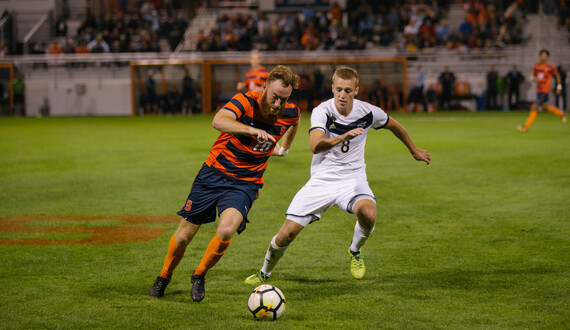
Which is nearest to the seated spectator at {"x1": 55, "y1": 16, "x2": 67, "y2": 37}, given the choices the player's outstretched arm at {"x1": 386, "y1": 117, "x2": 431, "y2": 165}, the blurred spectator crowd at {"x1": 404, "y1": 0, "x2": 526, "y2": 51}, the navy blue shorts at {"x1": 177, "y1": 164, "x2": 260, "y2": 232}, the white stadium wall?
the white stadium wall

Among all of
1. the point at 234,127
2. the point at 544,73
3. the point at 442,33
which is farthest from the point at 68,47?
the point at 234,127

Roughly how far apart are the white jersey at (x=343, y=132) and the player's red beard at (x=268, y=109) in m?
0.60

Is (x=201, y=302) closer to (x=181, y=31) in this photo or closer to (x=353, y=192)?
(x=353, y=192)

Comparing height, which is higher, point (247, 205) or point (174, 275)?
point (247, 205)

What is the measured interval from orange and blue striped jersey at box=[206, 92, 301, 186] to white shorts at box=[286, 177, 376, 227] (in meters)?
0.42

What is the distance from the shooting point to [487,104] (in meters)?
32.3

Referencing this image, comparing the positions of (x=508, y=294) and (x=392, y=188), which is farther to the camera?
(x=392, y=188)

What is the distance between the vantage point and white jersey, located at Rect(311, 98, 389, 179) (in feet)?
20.5

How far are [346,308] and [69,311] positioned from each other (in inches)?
86.5

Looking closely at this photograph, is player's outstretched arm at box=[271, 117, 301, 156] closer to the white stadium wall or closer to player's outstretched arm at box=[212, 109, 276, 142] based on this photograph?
player's outstretched arm at box=[212, 109, 276, 142]

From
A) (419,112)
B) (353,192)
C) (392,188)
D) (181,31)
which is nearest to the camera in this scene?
(353,192)

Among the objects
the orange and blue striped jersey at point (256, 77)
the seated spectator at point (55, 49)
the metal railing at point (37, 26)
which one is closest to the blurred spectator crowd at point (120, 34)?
the seated spectator at point (55, 49)

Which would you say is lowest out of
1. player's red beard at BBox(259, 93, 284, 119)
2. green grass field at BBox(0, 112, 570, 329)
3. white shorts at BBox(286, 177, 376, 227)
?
green grass field at BBox(0, 112, 570, 329)

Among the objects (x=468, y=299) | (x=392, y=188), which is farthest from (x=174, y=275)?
(x=392, y=188)
